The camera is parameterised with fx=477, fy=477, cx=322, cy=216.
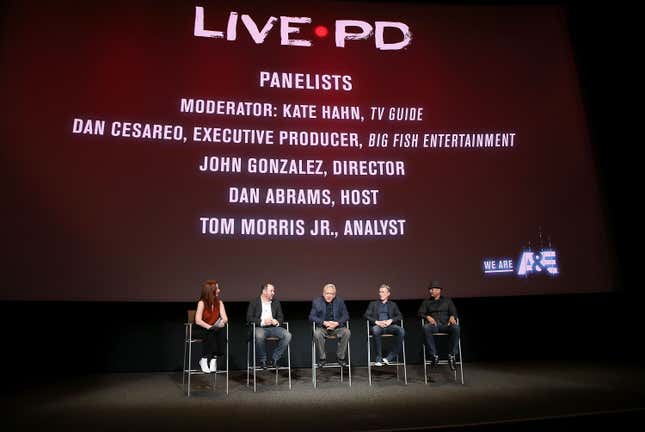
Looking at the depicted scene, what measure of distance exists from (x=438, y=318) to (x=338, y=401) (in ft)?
5.07

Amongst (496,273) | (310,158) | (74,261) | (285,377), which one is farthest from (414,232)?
(74,261)

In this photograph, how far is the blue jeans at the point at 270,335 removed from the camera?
13.9 feet

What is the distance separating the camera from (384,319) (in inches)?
180

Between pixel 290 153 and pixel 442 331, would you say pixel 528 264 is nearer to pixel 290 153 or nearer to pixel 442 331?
pixel 442 331

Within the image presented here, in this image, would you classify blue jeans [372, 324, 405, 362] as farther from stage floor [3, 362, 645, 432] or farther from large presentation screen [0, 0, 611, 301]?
large presentation screen [0, 0, 611, 301]

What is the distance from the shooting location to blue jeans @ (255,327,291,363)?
4223 millimetres

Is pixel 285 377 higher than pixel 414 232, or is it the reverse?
pixel 414 232

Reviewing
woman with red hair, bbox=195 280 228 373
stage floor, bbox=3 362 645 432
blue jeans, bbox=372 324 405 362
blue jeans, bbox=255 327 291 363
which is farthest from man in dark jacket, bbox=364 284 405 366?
woman with red hair, bbox=195 280 228 373

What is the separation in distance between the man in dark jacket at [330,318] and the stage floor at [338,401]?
0.37 meters

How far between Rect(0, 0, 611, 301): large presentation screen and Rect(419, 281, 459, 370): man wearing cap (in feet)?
0.76

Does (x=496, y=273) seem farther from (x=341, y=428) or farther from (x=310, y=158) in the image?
(x=341, y=428)
